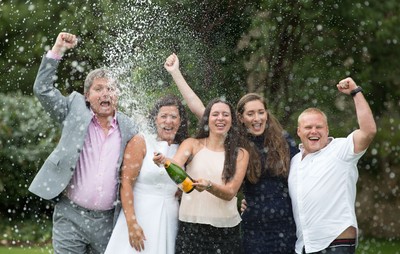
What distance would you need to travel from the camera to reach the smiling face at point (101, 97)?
5.45 m

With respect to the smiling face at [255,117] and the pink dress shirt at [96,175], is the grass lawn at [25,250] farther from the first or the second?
the smiling face at [255,117]

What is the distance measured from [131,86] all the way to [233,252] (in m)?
4.75

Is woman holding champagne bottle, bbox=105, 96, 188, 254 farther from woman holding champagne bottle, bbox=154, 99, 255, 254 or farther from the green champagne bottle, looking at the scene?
the green champagne bottle

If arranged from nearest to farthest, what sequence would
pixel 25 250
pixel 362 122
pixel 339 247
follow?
pixel 362 122 < pixel 339 247 < pixel 25 250

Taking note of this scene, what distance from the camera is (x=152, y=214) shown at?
5.43 m

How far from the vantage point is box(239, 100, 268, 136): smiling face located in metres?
5.59

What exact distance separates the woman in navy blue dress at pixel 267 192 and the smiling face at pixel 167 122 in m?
0.49

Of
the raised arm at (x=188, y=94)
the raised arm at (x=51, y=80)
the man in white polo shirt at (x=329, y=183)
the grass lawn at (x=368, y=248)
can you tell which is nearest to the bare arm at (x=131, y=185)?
the raised arm at (x=51, y=80)

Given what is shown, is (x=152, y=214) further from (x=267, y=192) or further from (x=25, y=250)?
(x=25, y=250)

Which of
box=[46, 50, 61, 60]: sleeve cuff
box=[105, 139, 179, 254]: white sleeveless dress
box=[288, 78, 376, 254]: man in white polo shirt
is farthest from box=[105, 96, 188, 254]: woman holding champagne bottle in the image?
box=[288, 78, 376, 254]: man in white polo shirt

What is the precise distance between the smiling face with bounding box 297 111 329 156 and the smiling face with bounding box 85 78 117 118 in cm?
132

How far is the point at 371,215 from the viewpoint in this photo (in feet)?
42.6

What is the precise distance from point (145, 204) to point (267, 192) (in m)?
0.83

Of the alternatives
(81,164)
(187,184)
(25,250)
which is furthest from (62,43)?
(25,250)
